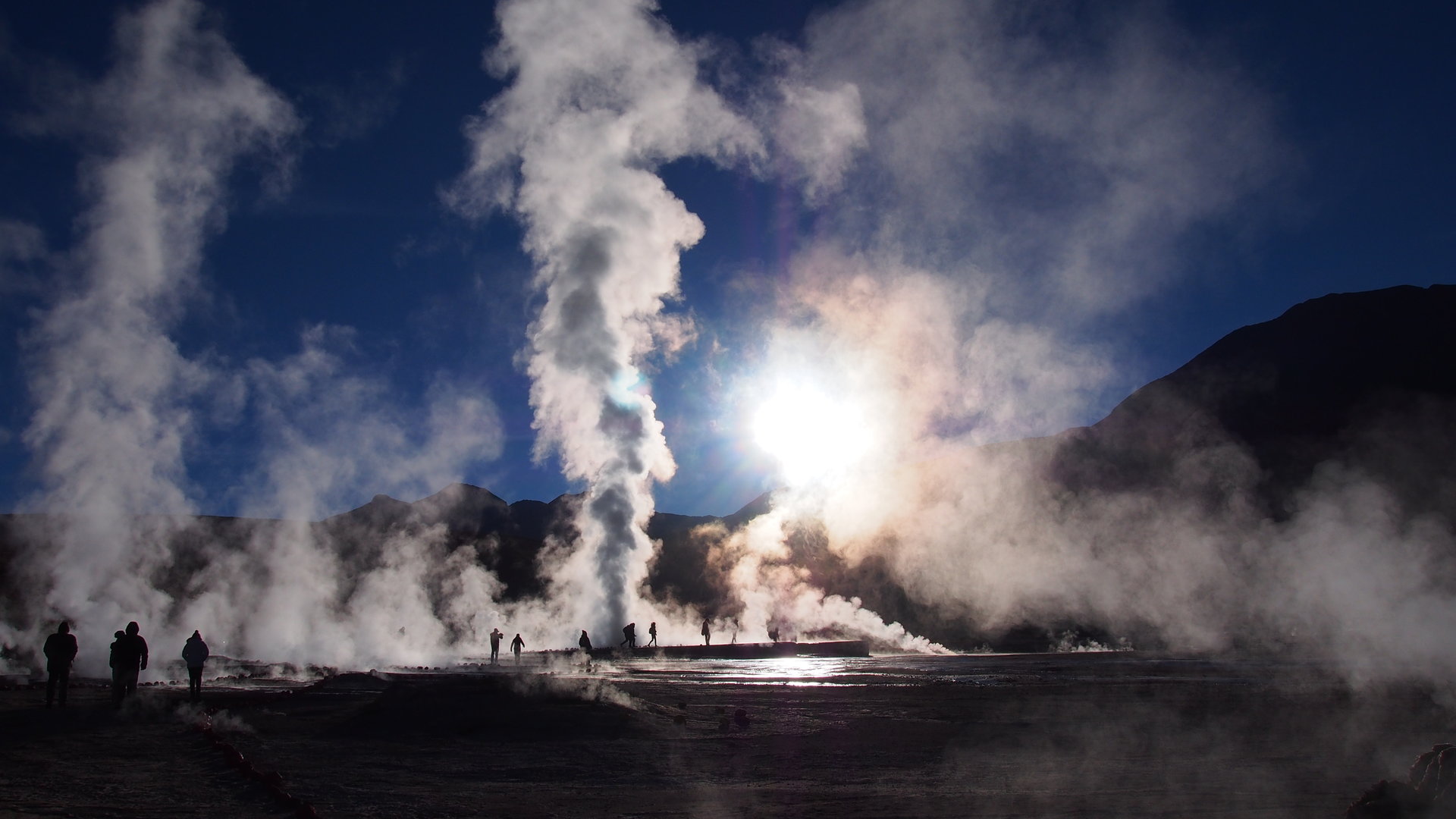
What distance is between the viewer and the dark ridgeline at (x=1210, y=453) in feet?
171

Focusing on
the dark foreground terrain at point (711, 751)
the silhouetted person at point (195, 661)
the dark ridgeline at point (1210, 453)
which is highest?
the dark ridgeline at point (1210, 453)

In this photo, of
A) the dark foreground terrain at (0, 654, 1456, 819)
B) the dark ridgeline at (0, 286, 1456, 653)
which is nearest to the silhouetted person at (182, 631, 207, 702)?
the dark foreground terrain at (0, 654, 1456, 819)

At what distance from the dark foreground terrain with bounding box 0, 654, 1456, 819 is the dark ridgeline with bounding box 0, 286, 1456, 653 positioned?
25.6 meters

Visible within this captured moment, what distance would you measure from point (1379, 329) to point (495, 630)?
126293 mm

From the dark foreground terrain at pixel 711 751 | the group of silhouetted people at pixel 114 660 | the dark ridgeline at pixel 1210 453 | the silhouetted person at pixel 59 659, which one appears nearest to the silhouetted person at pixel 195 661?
the dark foreground terrain at pixel 711 751

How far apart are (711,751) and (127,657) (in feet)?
37.2

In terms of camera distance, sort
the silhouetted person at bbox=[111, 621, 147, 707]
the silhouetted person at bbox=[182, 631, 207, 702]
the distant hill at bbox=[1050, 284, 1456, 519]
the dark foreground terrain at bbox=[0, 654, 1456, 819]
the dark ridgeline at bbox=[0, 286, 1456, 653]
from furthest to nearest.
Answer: the distant hill at bbox=[1050, 284, 1456, 519]
the dark ridgeline at bbox=[0, 286, 1456, 653]
the silhouetted person at bbox=[182, 631, 207, 702]
the silhouetted person at bbox=[111, 621, 147, 707]
the dark foreground terrain at bbox=[0, 654, 1456, 819]

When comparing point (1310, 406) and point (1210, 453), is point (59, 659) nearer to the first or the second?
point (1210, 453)

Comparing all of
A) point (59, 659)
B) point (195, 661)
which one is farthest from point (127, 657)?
point (195, 661)

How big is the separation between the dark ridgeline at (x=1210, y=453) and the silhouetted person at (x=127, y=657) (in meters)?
25.8

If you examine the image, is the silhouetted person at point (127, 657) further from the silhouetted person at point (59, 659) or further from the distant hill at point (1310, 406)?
the distant hill at point (1310, 406)

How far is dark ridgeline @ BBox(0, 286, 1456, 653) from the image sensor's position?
5222 centimetres

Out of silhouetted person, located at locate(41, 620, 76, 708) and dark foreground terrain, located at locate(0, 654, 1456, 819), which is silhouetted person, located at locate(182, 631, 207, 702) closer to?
dark foreground terrain, located at locate(0, 654, 1456, 819)

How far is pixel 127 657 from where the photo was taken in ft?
52.9
